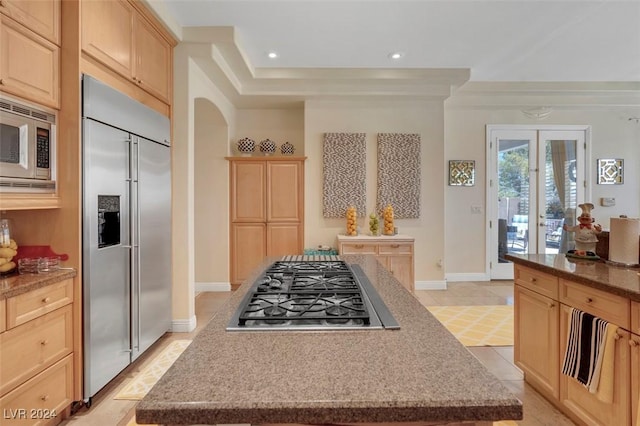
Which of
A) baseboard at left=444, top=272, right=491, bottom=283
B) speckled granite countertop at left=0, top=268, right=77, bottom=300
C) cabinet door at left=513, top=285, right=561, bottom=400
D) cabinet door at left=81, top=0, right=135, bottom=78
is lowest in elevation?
baseboard at left=444, top=272, right=491, bottom=283

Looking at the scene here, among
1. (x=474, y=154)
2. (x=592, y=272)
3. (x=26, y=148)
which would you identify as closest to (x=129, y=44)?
(x=26, y=148)

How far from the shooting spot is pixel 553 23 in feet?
10.5

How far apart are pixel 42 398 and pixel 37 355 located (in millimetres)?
238

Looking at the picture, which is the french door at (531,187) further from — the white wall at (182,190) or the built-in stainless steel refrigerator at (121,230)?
the built-in stainless steel refrigerator at (121,230)

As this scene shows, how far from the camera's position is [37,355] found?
168cm

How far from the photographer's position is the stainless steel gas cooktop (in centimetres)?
96

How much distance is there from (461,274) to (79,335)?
492 cm

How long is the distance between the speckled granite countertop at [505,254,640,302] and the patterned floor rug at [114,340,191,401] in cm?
269

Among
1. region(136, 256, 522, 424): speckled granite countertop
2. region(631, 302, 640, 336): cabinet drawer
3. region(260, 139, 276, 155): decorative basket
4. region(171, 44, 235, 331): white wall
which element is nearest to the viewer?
region(136, 256, 522, 424): speckled granite countertop

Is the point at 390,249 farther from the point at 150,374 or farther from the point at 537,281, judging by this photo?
the point at 150,374

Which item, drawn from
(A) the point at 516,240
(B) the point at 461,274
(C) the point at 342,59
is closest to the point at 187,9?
(C) the point at 342,59

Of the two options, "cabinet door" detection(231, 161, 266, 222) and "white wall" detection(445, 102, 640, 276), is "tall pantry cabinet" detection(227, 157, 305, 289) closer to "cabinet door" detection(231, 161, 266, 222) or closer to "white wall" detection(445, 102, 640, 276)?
"cabinet door" detection(231, 161, 266, 222)

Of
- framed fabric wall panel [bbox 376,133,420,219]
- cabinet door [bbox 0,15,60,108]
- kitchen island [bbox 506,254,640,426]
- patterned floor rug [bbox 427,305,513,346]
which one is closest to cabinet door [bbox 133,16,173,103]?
cabinet door [bbox 0,15,60,108]

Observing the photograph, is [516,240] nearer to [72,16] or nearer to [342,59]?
[342,59]
